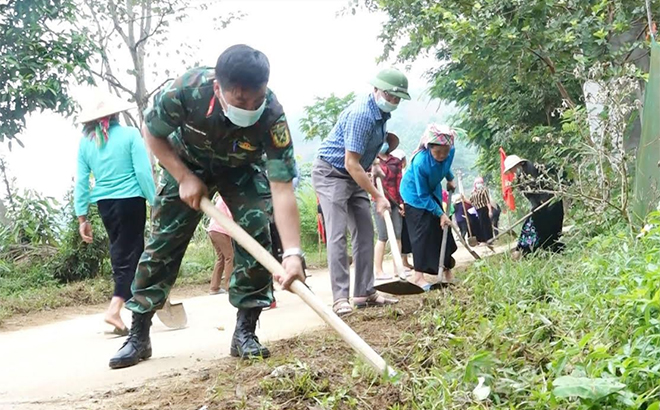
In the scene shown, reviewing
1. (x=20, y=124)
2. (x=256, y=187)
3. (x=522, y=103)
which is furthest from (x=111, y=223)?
(x=522, y=103)

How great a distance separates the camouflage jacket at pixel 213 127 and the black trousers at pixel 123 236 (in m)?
1.66

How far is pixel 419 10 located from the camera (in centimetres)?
846

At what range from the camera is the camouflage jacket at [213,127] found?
11.2ft

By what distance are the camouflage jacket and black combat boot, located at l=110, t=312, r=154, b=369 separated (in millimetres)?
1050

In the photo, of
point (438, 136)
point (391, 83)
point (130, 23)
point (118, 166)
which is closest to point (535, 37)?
point (438, 136)

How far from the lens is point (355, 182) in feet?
17.9

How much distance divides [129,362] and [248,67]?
6.30 feet

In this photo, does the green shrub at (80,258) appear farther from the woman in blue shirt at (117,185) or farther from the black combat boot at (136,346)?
the black combat boot at (136,346)

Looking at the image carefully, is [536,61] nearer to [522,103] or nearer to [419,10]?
[419,10]

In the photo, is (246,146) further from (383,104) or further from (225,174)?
(383,104)

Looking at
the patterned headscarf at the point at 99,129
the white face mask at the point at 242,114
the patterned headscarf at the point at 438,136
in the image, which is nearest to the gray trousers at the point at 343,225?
the patterned headscarf at the point at 438,136

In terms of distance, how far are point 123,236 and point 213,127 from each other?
202 centimetres

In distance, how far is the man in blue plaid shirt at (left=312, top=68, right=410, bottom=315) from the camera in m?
5.18

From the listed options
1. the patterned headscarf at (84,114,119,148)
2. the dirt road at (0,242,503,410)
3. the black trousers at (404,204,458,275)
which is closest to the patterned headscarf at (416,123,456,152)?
the black trousers at (404,204,458,275)
